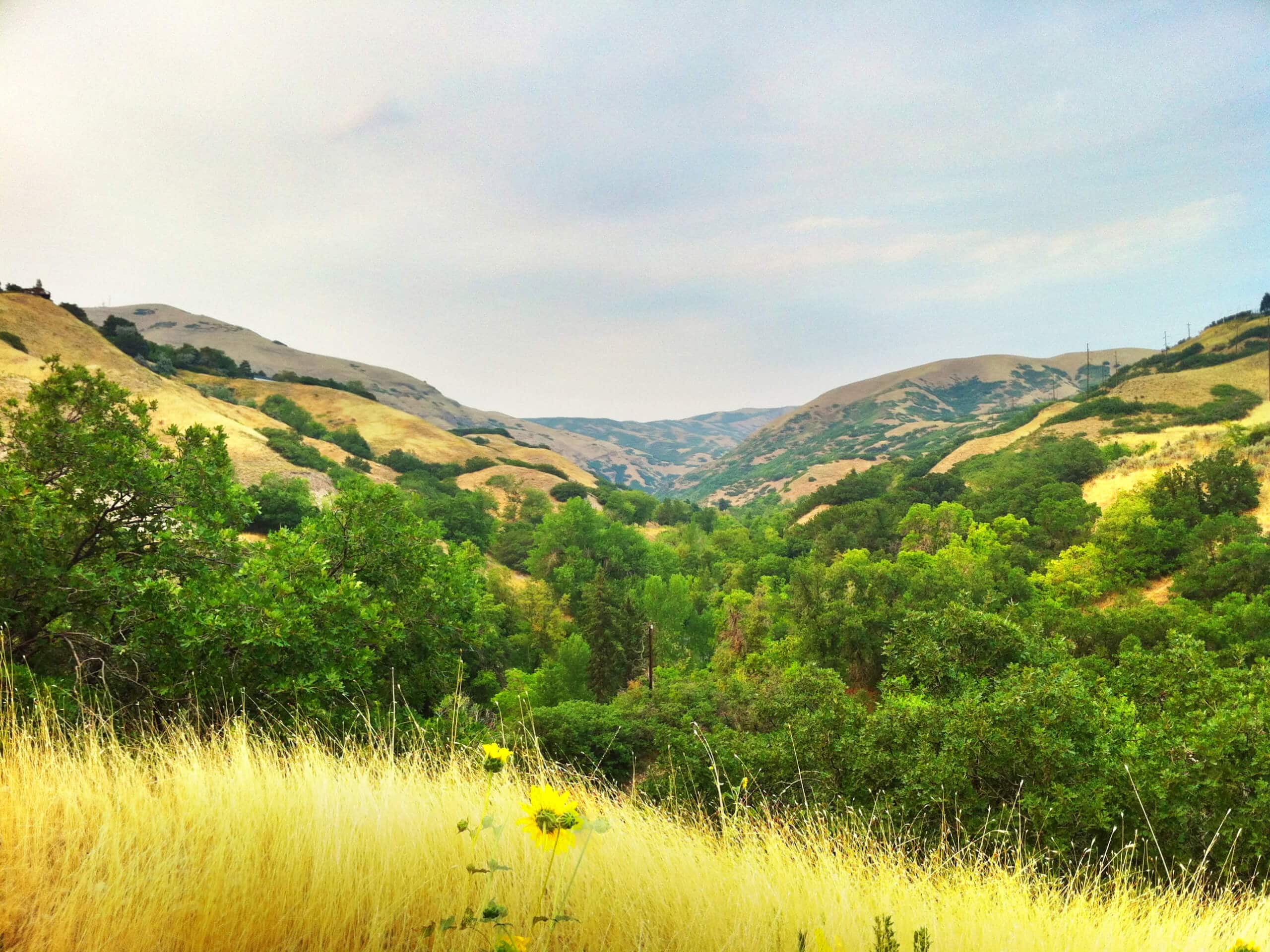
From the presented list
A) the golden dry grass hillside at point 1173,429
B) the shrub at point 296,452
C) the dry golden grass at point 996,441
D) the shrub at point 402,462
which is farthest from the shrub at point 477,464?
the golden dry grass hillside at point 1173,429

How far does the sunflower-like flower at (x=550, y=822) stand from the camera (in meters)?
1.84

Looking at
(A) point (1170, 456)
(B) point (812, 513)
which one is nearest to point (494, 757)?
(A) point (1170, 456)

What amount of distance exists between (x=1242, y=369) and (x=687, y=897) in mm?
96178

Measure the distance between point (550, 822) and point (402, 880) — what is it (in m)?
1.13

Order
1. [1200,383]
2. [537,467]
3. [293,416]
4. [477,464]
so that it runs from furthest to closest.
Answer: [537,467], [477,464], [293,416], [1200,383]

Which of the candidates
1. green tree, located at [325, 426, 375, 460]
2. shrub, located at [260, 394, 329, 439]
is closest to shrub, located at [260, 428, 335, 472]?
green tree, located at [325, 426, 375, 460]

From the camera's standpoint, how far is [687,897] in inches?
104

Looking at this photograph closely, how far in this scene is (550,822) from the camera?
1.88 meters

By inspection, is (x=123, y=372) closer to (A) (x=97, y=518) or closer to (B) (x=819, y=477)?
(A) (x=97, y=518)

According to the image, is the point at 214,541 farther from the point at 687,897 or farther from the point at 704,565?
the point at 704,565

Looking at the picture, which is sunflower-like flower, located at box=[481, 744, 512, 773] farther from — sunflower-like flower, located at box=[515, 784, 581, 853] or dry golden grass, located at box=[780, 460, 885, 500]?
dry golden grass, located at box=[780, 460, 885, 500]

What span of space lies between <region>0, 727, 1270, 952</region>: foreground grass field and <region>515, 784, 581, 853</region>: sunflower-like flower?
0.09 m

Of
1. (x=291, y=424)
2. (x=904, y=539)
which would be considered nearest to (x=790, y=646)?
(x=904, y=539)

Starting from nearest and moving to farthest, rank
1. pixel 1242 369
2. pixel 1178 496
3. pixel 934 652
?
pixel 934 652 < pixel 1178 496 < pixel 1242 369
